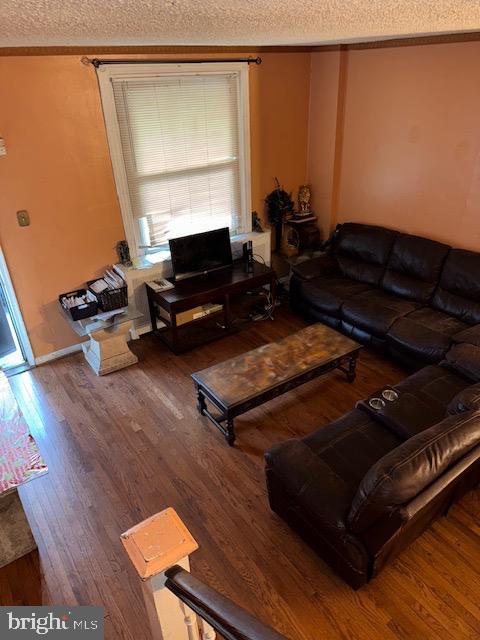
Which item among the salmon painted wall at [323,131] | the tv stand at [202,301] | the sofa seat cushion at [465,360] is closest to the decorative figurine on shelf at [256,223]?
the tv stand at [202,301]

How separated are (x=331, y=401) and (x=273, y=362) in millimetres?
625

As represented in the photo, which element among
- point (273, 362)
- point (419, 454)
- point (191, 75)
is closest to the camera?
point (419, 454)

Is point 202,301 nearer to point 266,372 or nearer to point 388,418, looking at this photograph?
point 266,372

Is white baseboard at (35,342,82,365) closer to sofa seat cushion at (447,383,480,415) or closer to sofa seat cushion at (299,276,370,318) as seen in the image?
sofa seat cushion at (299,276,370,318)

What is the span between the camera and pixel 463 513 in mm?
2617

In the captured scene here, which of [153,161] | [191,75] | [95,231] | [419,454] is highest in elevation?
[191,75]

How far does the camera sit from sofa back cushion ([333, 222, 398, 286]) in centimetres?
443

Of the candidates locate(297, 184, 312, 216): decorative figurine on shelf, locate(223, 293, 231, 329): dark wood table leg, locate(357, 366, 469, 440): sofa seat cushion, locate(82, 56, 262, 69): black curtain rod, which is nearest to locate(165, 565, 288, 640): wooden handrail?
locate(357, 366, 469, 440): sofa seat cushion

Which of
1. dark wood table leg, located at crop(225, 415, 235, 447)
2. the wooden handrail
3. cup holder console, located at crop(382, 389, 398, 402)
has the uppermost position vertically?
the wooden handrail

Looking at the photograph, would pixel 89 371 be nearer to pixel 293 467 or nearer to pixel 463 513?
pixel 293 467

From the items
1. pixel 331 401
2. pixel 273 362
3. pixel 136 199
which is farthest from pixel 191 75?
pixel 331 401

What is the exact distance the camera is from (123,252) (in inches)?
164

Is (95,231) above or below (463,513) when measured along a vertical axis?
above

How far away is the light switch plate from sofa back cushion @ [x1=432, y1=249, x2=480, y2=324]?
11.9 ft
